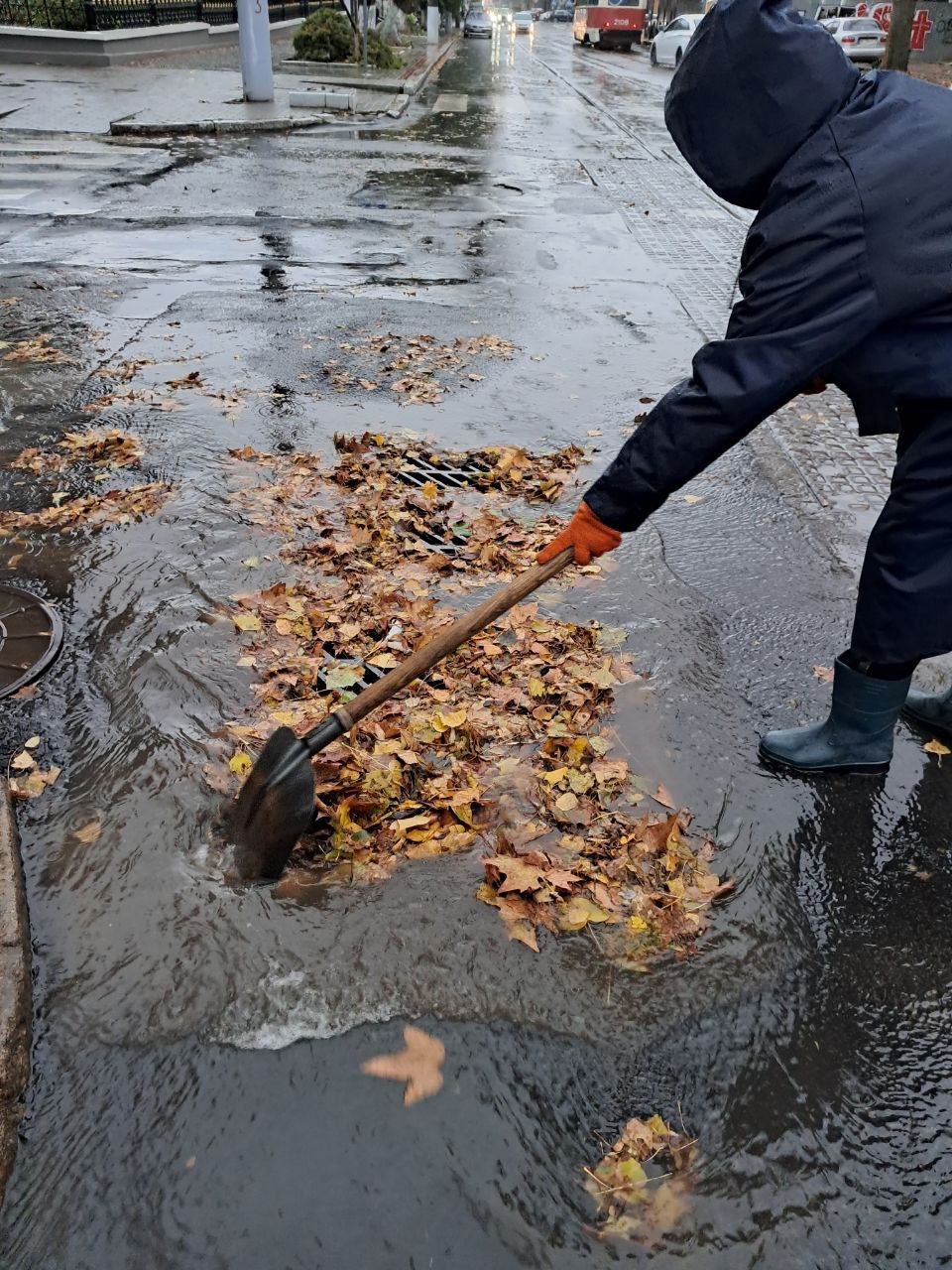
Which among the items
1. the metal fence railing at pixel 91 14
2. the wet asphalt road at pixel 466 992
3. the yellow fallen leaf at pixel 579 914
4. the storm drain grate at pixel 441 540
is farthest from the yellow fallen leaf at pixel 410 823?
the metal fence railing at pixel 91 14

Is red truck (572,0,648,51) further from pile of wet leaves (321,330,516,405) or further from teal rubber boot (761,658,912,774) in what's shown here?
teal rubber boot (761,658,912,774)

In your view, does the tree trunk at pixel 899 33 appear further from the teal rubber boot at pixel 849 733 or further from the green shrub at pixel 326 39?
the teal rubber boot at pixel 849 733

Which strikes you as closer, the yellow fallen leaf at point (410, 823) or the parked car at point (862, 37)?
the yellow fallen leaf at point (410, 823)

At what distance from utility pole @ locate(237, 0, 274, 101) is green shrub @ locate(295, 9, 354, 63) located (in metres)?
7.53

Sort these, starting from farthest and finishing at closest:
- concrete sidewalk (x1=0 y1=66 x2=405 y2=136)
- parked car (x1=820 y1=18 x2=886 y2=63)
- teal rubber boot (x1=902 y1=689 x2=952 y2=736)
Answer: parked car (x1=820 y1=18 x2=886 y2=63) < concrete sidewalk (x1=0 y1=66 x2=405 y2=136) < teal rubber boot (x1=902 y1=689 x2=952 y2=736)

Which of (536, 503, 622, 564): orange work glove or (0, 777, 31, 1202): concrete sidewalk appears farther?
(536, 503, 622, 564): orange work glove

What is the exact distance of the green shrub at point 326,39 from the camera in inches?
930

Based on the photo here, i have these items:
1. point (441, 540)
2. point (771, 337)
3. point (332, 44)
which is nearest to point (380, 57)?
point (332, 44)

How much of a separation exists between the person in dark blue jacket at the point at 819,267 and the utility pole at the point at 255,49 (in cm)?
1698

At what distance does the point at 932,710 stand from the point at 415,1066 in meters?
2.23

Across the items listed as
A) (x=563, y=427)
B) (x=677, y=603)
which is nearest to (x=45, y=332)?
(x=563, y=427)

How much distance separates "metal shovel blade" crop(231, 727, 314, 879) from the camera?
254 centimetres

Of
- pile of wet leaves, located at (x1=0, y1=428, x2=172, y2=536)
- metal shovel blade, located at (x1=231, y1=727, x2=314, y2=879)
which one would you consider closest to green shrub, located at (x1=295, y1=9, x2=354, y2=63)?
pile of wet leaves, located at (x1=0, y1=428, x2=172, y2=536)

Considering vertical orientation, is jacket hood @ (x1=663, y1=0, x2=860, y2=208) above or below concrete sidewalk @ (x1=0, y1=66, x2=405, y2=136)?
above
